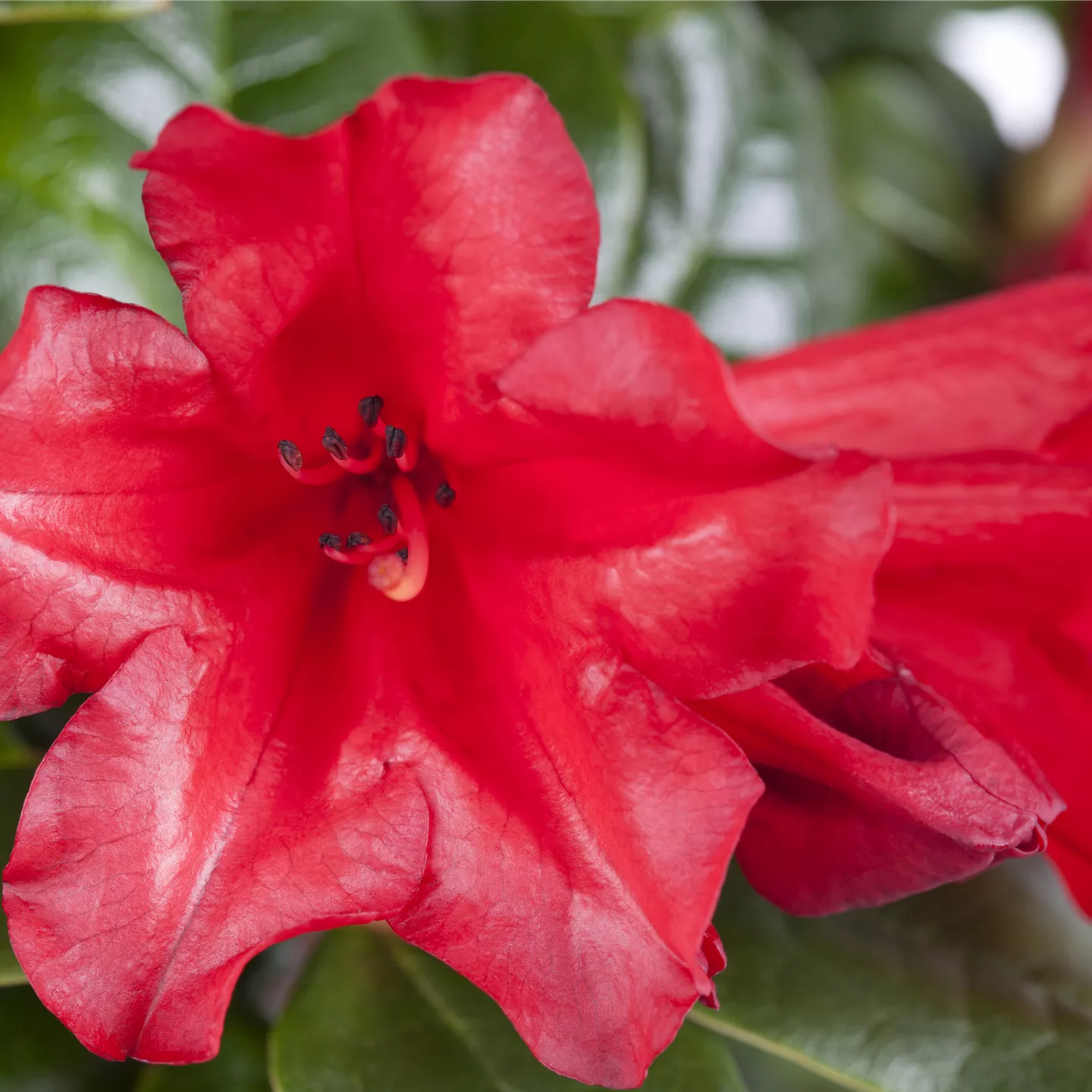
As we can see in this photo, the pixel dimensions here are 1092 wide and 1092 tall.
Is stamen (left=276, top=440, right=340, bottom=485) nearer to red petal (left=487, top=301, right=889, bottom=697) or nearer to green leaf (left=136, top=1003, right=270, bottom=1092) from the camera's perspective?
red petal (left=487, top=301, right=889, bottom=697)

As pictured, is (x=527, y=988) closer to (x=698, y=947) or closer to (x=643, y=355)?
(x=698, y=947)

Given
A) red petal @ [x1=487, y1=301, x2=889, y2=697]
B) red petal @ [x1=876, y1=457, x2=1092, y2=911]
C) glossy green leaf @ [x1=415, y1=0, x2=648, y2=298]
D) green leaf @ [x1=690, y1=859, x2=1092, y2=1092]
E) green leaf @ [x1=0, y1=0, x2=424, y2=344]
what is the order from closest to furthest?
1. red petal @ [x1=487, y1=301, x2=889, y2=697]
2. red petal @ [x1=876, y1=457, x2=1092, y2=911]
3. green leaf @ [x1=690, y1=859, x2=1092, y2=1092]
4. green leaf @ [x1=0, y1=0, x2=424, y2=344]
5. glossy green leaf @ [x1=415, y1=0, x2=648, y2=298]

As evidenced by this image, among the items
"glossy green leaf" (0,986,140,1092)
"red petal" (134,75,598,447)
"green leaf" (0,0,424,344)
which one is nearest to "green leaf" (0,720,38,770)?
"glossy green leaf" (0,986,140,1092)

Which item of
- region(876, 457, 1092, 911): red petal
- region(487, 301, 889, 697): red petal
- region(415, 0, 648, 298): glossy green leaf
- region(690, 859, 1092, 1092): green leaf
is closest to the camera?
region(487, 301, 889, 697): red petal

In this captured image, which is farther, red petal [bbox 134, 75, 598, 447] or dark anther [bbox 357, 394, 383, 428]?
dark anther [bbox 357, 394, 383, 428]

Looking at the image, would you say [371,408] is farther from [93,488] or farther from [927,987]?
[927,987]

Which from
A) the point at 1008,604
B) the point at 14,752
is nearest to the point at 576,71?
the point at 1008,604

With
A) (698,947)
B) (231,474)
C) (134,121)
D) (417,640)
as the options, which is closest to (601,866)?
(698,947)

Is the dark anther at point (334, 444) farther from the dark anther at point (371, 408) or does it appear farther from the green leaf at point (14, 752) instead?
the green leaf at point (14, 752)
